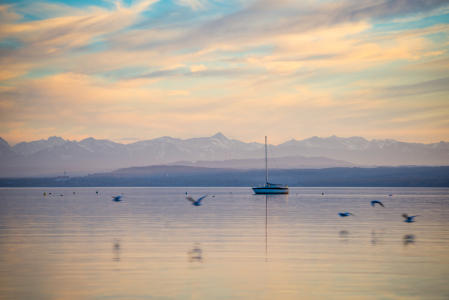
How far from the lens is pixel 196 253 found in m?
29.9

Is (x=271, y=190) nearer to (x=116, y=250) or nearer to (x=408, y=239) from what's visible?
(x=408, y=239)

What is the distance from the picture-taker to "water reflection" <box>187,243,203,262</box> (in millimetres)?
27720

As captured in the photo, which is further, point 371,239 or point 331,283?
point 371,239

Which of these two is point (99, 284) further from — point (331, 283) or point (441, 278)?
point (441, 278)

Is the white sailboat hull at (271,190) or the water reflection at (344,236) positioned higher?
the white sailboat hull at (271,190)

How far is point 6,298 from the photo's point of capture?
1891 centimetres

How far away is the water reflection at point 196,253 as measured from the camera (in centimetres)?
2772

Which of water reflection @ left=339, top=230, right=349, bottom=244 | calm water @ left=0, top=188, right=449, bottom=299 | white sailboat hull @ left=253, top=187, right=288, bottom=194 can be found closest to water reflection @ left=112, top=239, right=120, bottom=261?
calm water @ left=0, top=188, right=449, bottom=299

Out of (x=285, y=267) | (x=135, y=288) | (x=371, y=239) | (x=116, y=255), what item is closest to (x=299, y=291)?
(x=285, y=267)

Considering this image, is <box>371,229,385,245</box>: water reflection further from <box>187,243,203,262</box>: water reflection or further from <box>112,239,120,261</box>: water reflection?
<box>112,239,120,261</box>: water reflection

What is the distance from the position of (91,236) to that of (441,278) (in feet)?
87.2

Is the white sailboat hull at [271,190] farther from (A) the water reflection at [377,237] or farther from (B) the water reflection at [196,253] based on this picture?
(B) the water reflection at [196,253]

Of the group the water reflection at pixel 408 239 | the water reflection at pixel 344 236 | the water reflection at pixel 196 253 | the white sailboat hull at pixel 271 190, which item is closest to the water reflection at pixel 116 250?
the water reflection at pixel 196 253

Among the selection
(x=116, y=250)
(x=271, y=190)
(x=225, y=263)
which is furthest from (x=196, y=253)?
(x=271, y=190)
